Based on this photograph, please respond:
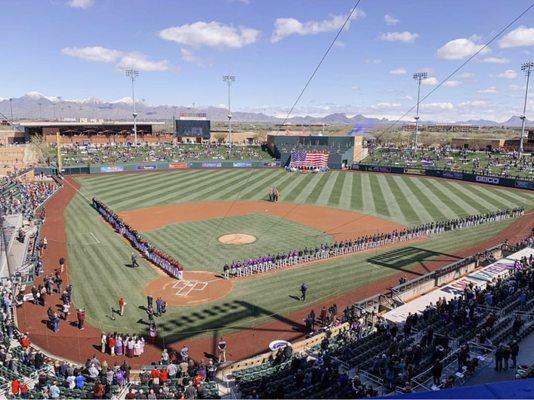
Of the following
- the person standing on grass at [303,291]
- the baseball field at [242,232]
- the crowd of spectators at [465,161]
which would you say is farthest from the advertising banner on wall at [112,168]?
the person standing on grass at [303,291]

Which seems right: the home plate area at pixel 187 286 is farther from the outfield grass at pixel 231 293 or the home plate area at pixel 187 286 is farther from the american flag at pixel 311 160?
the american flag at pixel 311 160

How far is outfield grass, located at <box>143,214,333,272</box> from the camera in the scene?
86.4 ft

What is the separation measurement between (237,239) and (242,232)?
193 cm

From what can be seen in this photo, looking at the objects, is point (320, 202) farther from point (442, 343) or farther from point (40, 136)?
point (40, 136)

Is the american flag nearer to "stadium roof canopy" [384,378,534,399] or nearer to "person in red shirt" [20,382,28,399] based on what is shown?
"person in red shirt" [20,382,28,399]

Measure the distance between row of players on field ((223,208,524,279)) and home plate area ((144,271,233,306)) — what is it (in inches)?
42.3

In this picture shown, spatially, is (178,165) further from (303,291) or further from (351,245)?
(303,291)

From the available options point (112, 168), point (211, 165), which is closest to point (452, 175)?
point (211, 165)

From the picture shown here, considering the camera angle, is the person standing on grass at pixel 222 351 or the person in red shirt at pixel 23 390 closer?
the person in red shirt at pixel 23 390

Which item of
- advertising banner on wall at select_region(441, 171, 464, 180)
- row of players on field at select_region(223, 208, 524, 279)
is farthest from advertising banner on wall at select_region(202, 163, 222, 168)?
row of players on field at select_region(223, 208, 524, 279)

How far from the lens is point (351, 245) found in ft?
92.0

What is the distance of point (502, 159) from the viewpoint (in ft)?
241

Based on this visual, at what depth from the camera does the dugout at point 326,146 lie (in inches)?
2840

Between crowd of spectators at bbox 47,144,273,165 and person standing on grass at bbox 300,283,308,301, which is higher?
crowd of spectators at bbox 47,144,273,165
